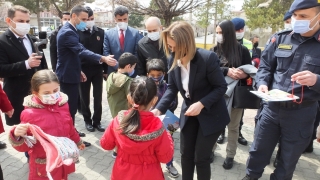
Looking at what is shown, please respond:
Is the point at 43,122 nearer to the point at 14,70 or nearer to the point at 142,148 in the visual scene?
the point at 142,148

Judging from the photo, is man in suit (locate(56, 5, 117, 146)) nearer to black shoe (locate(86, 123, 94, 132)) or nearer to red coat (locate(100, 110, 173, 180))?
black shoe (locate(86, 123, 94, 132))

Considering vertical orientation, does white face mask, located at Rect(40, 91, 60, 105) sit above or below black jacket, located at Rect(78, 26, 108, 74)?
below

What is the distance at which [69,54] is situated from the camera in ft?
12.0

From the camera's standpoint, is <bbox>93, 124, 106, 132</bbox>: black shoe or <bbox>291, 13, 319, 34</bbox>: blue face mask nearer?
<bbox>291, 13, 319, 34</bbox>: blue face mask

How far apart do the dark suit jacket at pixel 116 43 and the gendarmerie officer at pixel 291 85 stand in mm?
2080

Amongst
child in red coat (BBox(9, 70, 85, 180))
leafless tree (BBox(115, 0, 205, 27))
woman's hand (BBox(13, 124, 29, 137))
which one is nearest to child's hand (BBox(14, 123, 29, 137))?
woman's hand (BBox(13, 124, 29, 137))

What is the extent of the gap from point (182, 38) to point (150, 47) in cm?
165

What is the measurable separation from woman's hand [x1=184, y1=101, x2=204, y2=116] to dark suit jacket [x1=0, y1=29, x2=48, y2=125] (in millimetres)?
2054

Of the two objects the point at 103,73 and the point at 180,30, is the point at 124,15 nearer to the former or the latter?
the point at 103,73

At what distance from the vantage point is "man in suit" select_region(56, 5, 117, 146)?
3.52m

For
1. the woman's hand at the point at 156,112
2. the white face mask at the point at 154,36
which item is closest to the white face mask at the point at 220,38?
the white face mask at the point at 154,36

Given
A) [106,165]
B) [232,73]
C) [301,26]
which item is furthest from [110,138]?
[301,26]

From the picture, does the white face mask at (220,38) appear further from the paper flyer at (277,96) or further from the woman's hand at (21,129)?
the woman's hand at (21,129)

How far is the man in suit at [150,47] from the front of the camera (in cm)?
368
